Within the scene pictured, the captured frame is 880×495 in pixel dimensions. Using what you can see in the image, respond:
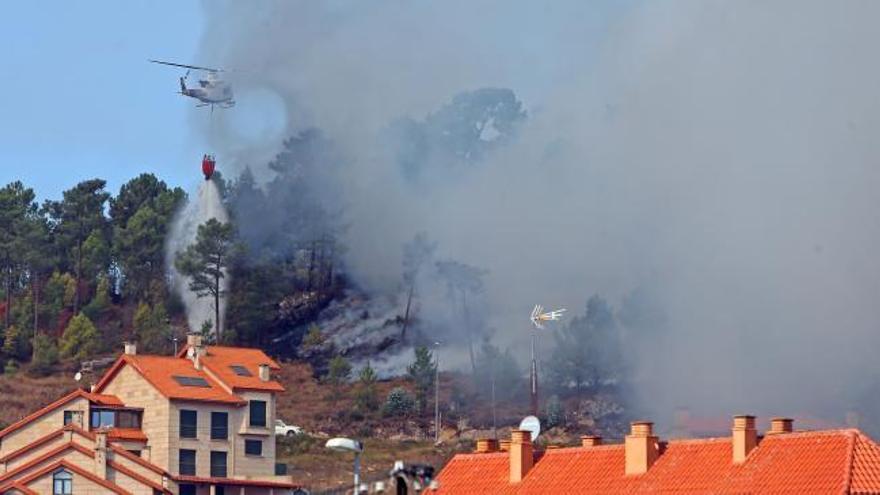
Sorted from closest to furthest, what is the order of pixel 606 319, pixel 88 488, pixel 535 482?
pixel 535 482, pixel 88 488, pixel 606 319

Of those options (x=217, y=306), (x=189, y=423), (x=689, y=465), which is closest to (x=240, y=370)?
(x=189, y=423)

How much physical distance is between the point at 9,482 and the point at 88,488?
471 cm

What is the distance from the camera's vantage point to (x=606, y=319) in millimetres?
190875

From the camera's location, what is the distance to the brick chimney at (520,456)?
11106cm

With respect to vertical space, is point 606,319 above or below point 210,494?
above

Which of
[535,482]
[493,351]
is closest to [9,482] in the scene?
[535,482]

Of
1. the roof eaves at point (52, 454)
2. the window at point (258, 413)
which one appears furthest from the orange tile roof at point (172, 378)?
the roof eaves at point (52, 454)

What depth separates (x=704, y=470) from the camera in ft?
337

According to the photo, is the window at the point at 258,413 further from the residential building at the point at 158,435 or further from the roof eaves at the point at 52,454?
the roof eaves at the point at 52,454

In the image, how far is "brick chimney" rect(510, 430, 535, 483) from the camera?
111m

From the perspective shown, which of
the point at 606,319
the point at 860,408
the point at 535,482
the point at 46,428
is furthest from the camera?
the point at 606,319

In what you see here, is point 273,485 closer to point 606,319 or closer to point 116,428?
point 116,428

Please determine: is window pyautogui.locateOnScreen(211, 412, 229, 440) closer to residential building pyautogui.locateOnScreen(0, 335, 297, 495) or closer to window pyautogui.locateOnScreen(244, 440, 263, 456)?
residential building pyautogui.locateOnScreen(0, 335, 297, 495)

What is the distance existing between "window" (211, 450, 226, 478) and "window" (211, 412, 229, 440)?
1.04 m
